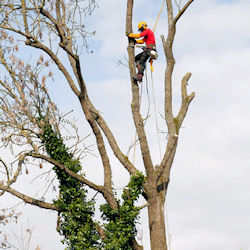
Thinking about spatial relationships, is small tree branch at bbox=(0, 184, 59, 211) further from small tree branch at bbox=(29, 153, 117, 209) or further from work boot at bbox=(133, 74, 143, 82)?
work boot at bbox=(133, 74, 143, 82)

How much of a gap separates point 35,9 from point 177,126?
4705 millimetres

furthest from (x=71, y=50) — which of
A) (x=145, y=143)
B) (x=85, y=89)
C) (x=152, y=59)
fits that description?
(x=145, y=143)

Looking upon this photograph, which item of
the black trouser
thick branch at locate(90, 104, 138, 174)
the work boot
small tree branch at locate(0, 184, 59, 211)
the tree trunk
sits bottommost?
the tree trunk

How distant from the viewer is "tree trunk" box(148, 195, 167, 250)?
1199 centimetres

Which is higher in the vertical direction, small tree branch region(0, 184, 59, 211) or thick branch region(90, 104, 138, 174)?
thick branch region(90, 104, 138, 174)

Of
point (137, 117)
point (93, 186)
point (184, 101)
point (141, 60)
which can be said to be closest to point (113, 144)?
point (137, 117)

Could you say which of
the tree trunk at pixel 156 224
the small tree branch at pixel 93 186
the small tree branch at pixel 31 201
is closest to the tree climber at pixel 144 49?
the small tree branch at pixel 93 186

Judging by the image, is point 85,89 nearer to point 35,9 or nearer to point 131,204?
point 35,9

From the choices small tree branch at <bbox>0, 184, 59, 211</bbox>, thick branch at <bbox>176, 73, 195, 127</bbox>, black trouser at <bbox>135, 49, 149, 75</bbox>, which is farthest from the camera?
thick branch at <bbox>176, 73, 195, 127</bbox>

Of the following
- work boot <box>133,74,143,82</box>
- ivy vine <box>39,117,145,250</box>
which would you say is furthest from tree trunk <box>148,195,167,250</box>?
work boot <box>133,74,143,82</box>

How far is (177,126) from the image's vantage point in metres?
13.3

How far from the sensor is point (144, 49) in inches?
493

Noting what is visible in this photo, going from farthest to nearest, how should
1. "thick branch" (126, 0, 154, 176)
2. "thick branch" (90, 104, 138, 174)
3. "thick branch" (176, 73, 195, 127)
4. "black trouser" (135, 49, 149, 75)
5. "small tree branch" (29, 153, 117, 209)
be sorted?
1. "thick branch" (176, 73, 195, 127)
2. "thick branch" (90, 104, 138, 174)
3. "black trouser" (135, 49, 149, 75)
4. "thick branch" (126, 0, 154, 176)
5. "small tree branch" (29, 153, 117, 209)

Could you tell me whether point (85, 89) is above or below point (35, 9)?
below
